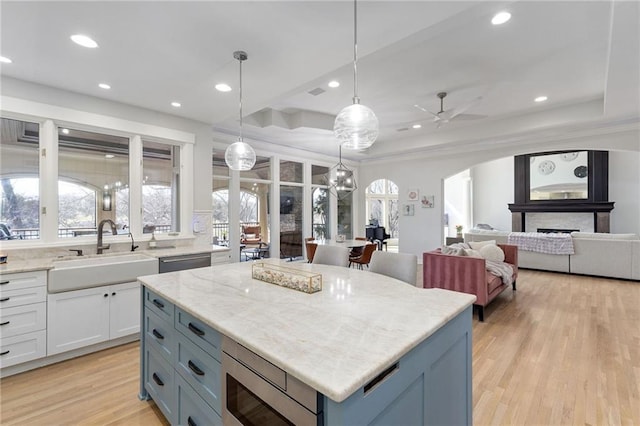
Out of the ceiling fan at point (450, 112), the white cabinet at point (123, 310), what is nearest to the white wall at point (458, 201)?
the ceiling fan at point (450, 112)

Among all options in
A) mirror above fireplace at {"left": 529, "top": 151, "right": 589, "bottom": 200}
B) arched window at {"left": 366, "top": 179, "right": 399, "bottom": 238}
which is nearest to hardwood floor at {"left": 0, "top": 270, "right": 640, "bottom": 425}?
mirror above fireplace at {"left": 529, "top": 151, "right": 589, "bottom": 200}

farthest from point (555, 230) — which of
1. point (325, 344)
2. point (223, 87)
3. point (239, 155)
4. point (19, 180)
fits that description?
point (19, 180)

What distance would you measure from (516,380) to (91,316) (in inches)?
150

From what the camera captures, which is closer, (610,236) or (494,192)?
(610,236)

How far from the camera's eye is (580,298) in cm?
443

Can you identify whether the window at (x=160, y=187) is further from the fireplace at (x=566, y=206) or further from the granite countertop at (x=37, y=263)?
the fireplace at (x=566, y=206)

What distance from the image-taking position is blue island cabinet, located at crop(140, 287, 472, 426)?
971mm

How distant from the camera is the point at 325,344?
42.6 inches

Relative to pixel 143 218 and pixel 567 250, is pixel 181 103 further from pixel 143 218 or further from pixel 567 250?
pixel 567 250

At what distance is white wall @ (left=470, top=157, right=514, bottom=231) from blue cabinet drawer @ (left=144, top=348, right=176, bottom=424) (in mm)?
9969

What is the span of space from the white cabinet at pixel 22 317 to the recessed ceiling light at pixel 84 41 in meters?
2.00

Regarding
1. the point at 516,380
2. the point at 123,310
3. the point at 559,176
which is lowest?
the point at 516,380

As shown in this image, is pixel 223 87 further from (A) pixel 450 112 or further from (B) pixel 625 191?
(B) pixel 625 191

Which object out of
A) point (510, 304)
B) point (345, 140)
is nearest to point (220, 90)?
point (345, 140)
